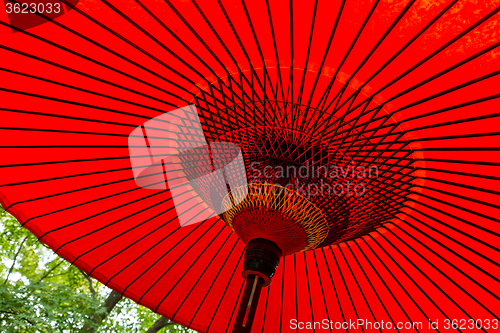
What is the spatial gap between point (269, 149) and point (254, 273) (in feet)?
2.02

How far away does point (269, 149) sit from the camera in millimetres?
1843

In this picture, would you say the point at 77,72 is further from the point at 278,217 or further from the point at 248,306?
the point at 248,306

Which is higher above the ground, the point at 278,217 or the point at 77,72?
the point at 77,72

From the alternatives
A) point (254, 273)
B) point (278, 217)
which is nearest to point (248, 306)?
point (254, 273)

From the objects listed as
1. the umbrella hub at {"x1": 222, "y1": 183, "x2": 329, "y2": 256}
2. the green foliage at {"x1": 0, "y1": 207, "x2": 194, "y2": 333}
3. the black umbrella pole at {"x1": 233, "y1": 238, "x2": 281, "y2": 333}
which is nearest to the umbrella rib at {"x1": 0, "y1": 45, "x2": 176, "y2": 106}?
the umbrella hub at {"x1": 222, "y1": 183, "x2": 329, "y2": 256}

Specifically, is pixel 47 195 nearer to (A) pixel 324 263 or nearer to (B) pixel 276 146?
(B) pixel 276 146

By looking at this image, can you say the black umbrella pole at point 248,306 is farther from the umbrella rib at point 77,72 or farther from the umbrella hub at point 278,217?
the umbrella rib at point 77,72

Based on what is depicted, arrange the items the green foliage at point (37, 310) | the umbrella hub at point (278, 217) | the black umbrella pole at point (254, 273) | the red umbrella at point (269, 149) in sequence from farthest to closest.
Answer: the green foliage at point (37, 310) < the umbrella hub at point (278, 217) < the black umbrella pole at point (254, 273) < the red umbrella at point (269, 149)

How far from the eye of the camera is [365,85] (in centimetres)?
162

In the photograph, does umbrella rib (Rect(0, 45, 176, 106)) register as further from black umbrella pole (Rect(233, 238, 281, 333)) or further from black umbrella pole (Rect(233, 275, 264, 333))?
black umbrella pole (Rect(233, 275, 264, 333))

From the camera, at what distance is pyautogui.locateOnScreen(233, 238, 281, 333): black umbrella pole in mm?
1620

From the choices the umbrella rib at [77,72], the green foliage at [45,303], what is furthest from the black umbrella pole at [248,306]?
the green foliage at [45,303]

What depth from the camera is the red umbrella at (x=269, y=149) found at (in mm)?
1513

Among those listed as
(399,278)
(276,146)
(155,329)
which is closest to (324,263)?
(399,278)
